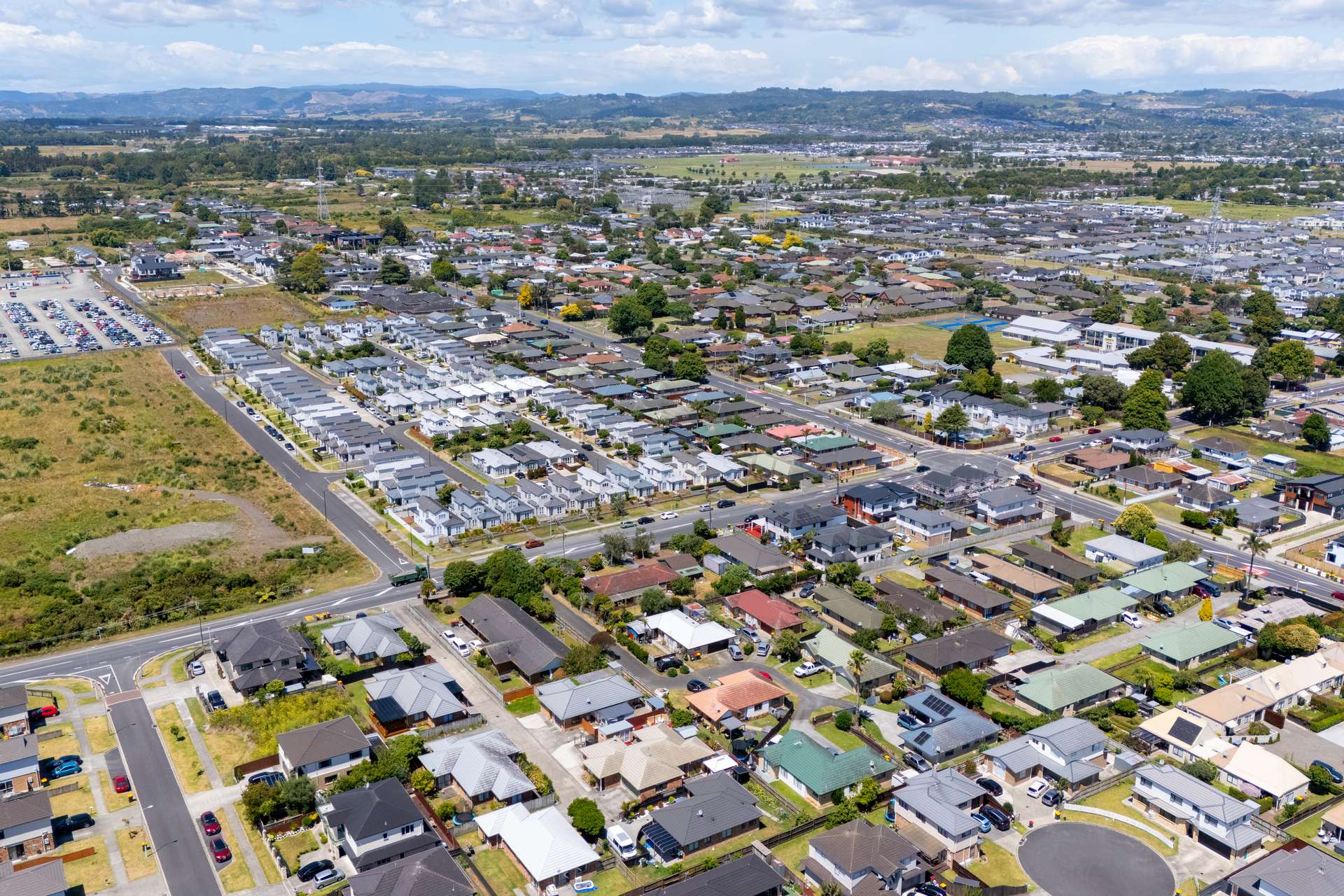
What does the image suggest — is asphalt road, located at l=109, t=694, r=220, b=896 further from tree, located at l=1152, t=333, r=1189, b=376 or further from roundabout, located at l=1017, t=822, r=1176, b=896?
tree, located at l=1152, t=333, r=1189, b=376

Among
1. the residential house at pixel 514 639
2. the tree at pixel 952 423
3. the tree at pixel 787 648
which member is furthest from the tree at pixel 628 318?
the tree at pixel 787 648

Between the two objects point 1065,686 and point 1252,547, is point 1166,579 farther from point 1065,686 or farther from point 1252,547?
point 1065,686

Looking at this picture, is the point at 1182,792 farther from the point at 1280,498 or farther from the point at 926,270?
the point at 926,270

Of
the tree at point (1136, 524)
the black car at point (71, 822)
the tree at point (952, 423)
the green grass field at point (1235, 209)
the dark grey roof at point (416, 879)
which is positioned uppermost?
the green grass field at point (1235, 209)

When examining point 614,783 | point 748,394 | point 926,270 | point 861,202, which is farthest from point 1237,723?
point 861,202

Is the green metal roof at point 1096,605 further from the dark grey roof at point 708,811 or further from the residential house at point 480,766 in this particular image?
the residential house at point 480,766

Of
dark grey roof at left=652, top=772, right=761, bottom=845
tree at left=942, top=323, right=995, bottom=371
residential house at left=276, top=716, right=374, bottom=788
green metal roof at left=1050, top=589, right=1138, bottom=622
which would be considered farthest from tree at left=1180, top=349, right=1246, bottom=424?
residential house at left=276, top=716, right=374, bottom=788
